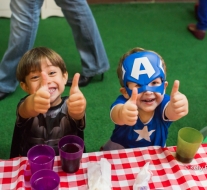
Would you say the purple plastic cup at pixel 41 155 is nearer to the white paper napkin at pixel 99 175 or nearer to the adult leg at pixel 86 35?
the white paper napkin at pixel 99 175

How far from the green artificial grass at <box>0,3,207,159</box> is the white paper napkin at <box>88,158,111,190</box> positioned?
0.88 metres

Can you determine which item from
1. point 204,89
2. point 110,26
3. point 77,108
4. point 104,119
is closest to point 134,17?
point 110,26

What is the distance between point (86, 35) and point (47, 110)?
123 cm

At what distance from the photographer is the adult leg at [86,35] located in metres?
2.26

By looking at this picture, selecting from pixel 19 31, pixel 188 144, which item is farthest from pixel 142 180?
pixel 19 31

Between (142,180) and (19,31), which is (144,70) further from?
(19,31)

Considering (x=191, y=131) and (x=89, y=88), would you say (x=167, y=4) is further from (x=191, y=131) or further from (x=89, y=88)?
(x=191, y=131)

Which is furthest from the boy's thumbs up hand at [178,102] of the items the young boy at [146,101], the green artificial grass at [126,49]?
the green artificial grass at [126,49]

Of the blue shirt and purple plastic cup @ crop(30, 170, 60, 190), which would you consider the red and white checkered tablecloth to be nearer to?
purple plastic cup @ crop(30, 170, 60, 190)

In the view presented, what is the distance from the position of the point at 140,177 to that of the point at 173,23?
9.63 feet

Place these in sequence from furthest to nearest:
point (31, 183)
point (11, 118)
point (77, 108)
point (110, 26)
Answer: point (110, 26) → point (11, 118) → point (77, 108) → point (31, 183)

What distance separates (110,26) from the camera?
11.6ft

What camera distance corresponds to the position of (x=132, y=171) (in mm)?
1166

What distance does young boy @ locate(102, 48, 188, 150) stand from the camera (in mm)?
1186
